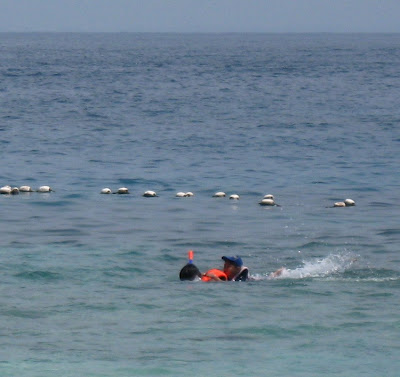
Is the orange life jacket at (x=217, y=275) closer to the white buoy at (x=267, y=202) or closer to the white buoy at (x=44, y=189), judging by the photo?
the white buoy at (x=267, y=202)

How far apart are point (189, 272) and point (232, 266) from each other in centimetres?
80

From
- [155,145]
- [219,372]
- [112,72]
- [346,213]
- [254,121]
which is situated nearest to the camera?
[219,372]

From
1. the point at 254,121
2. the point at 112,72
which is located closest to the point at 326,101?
the point at 254,121

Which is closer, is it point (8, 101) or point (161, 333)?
point (161, 333)

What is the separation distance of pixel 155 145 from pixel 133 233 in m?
18.7

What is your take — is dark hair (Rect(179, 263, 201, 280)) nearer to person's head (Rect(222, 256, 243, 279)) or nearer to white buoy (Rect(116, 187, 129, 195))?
person's head (Rect(222, 256, 243, 279))

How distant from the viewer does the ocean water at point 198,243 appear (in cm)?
1672

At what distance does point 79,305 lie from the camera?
19.2 meters

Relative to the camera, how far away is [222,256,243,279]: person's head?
67.8 ft

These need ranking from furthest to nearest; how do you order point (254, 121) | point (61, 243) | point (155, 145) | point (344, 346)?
point (254, 121) < point (155, 145) < point (61, 243) < point (344, 346)

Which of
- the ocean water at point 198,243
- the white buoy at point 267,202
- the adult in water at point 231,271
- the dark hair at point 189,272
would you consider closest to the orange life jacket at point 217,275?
the adult in water at point 231,271

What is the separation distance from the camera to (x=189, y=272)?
811 inches

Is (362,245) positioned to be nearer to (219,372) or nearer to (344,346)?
(344,346)

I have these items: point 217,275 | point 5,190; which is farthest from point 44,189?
point 217,275
